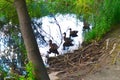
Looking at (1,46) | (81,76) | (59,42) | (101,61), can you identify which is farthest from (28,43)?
(59,42)

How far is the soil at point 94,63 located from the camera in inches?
257

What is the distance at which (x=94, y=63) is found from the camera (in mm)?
7363

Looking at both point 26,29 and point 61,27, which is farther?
point 61,27

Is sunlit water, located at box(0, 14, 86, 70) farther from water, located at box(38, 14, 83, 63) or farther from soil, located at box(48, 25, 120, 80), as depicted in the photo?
soil, located at box(48, 25, 120, 80)

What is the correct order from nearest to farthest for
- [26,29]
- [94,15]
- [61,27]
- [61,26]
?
1. [26,29]
2. [94,15]
3. [61,27]
4. [61,26]

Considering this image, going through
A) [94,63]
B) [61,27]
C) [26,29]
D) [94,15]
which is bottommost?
[61,27]

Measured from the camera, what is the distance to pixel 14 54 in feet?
36.1

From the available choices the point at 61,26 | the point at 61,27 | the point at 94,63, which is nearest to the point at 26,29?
the point at 94,63

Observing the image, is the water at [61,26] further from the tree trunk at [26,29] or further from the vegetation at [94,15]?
the tree trunk at [26,29]

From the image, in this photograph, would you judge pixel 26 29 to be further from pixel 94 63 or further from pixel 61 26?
pixel 61 26

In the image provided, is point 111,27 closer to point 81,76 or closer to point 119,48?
point 119,48

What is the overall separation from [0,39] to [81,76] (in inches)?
242

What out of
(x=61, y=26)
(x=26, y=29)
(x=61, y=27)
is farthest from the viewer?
(x=61, y=26)

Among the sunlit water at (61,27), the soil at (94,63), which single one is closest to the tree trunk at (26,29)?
the soil at (94,63)
